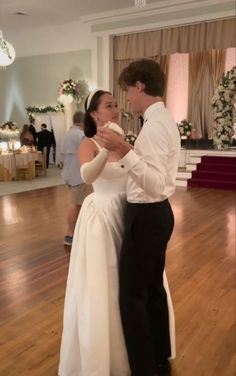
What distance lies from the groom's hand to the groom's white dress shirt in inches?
1.1

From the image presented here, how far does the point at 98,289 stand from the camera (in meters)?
1.81

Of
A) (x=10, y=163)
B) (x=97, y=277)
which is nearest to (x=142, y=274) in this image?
(x=97, y=277)

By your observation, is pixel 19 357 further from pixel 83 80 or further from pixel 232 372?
pixel 83 80

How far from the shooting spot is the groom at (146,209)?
→ 1501 mm

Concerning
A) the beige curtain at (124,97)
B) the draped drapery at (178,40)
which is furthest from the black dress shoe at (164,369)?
the beige curtain at (124,97)

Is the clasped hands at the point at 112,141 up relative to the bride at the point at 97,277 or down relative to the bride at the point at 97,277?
up

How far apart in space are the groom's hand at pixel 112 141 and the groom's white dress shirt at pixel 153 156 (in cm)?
3

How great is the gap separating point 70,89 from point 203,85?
413 centimetres

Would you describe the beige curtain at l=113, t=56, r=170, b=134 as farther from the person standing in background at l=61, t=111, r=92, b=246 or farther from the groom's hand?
the groom's hand

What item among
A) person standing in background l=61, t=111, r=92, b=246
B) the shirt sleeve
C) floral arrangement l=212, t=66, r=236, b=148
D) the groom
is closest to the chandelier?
person standing in background l=61, t=111, r=92, b=246

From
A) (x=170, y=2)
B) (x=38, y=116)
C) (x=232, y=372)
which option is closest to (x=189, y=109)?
(x=170, y=2)

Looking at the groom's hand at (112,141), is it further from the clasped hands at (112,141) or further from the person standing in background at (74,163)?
the person standing in background at (74,163)

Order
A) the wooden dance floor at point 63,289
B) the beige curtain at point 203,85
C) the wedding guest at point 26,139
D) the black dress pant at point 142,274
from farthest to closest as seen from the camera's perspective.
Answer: the beige curtain at point 203,85
the wedding guest at point 26,139
the wooden dance floor at point 63,289
the black dress pant at point 142,274

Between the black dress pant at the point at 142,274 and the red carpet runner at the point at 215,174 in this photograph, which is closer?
the black dress pant at the point at 142,274
